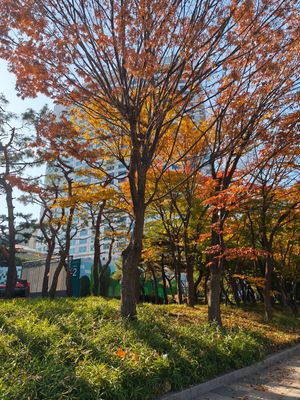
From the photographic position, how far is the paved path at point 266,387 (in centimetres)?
508

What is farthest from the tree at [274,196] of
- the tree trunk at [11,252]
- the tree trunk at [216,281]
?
the tree trunk at [11,252]

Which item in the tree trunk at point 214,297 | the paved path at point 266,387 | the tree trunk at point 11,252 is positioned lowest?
the paved path at point 266,387

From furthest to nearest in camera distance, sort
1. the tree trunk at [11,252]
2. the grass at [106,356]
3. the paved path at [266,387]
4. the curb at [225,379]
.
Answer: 1. the tree trunk at [11,252]
2. the paved path at [266,387]
3. the curb at [225,379]
4. the grass at [106,356]

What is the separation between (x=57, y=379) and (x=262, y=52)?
283 inches

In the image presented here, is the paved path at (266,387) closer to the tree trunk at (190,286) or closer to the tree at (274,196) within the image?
the tree at (274,196)

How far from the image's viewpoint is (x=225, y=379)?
5.71 metres

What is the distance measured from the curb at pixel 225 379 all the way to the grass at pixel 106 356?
0.12 metres

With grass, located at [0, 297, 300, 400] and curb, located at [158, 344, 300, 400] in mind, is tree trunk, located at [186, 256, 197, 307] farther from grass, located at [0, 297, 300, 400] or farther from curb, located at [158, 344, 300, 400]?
grass, located at [0, 297, 300, 400]

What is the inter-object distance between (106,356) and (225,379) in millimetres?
2308

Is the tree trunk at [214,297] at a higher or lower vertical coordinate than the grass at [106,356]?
higher

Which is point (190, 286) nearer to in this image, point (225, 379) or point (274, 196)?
point (274, 196)

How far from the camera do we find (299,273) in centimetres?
1886

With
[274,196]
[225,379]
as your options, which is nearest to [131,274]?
[225,379]

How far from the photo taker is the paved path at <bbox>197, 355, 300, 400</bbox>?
16.7 ft
